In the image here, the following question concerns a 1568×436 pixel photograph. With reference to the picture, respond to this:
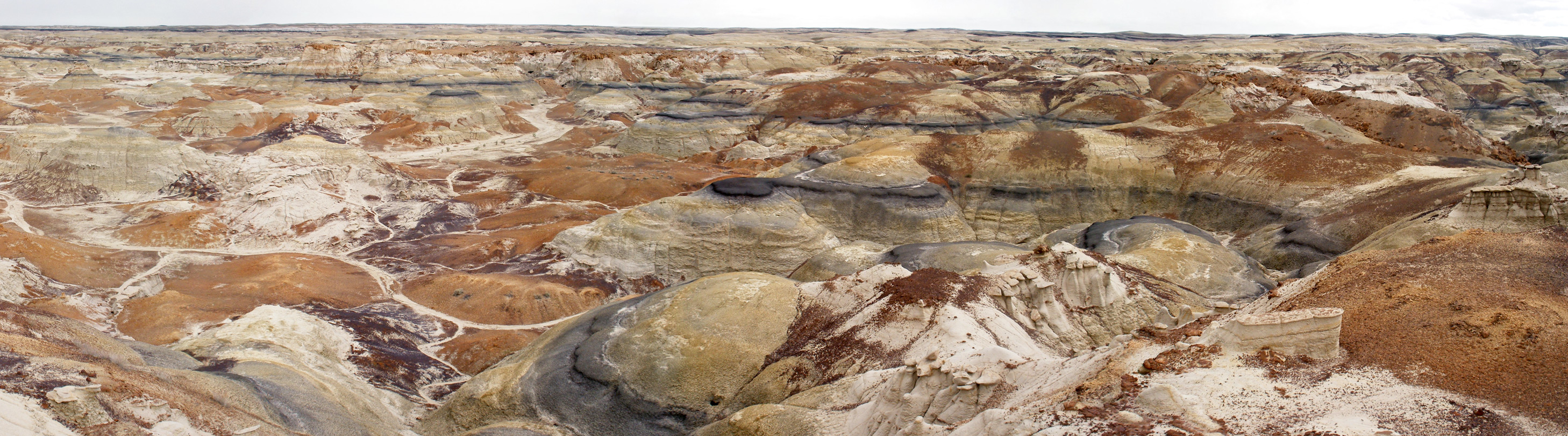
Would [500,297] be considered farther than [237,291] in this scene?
Yes

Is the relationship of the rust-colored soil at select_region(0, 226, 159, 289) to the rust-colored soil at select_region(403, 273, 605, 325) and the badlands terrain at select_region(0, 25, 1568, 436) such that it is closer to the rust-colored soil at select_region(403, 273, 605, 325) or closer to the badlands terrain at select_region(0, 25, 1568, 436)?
the badlands terrain at select_region(0, 25, 1568, 436)

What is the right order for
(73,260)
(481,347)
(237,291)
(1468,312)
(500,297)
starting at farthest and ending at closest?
1. (73,260)
2. (500,297)
3. (237,291)
4. (481,347)
5. (1468,312)

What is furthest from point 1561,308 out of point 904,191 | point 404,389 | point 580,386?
point 904,191

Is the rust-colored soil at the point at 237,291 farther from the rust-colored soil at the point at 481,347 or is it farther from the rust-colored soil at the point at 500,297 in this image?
the rust-colored soil at the point at 481,347

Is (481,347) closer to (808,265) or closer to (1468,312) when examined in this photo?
(808,265)

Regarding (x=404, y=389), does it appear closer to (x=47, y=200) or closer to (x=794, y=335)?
(x=794, y=335)

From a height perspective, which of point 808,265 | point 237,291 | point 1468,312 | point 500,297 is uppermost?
point 1468,312

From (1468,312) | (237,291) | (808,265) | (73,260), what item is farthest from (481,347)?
(1468,312)

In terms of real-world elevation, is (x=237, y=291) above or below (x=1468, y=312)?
below

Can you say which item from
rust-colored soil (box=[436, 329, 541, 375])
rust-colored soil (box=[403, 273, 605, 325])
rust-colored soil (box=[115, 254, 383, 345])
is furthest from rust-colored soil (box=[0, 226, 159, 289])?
rust-colored soil (box=[436, 329, 541, 375])

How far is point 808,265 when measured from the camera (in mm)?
32812

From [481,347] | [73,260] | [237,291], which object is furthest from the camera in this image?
[73,260]

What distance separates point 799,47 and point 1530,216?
145 meters

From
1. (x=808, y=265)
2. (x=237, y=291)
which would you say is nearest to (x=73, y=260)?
(x=237, y=291)
